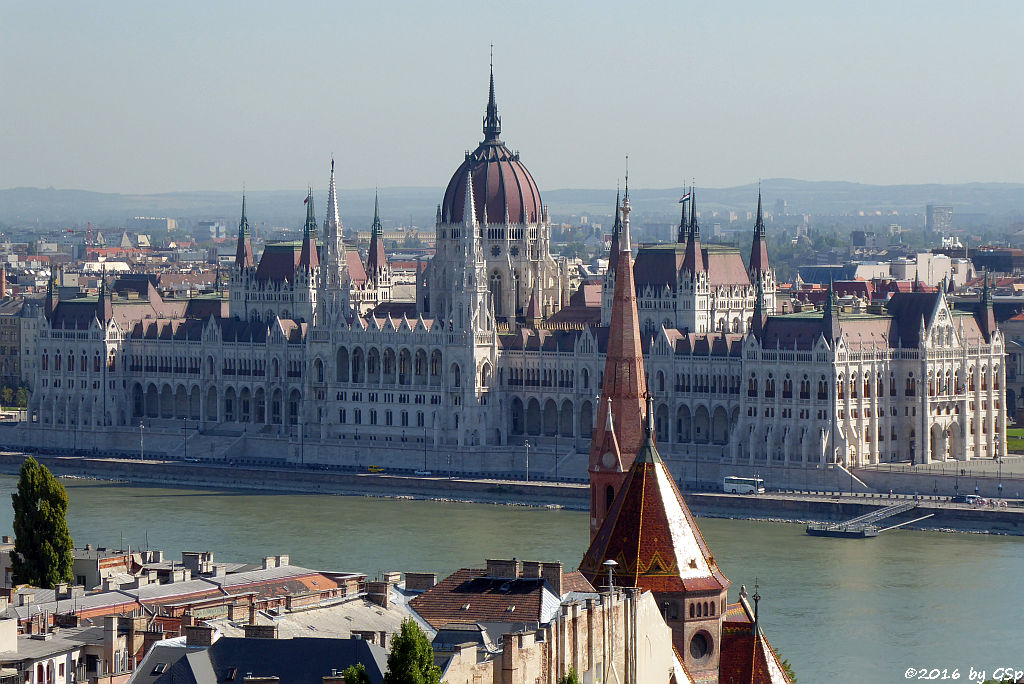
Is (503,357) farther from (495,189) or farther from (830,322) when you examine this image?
(830,322)

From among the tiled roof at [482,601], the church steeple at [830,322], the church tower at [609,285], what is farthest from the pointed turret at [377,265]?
the tiled roof at [482,601]

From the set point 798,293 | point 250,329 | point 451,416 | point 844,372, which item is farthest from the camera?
point 798,293

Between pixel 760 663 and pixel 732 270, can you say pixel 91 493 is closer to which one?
pixel 732 270

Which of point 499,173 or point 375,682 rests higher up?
point 499,173

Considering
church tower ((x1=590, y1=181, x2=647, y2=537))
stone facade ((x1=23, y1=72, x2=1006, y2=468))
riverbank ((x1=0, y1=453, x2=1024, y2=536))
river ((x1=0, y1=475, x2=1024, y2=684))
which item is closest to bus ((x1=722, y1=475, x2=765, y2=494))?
riverbank ((x1=0, y1=453, x2=1024, y2=536))

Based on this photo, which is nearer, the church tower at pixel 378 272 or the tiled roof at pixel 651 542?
the tiled roof at pixel 651 542

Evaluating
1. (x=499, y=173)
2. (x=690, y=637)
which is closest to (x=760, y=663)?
Answer: (x=690, y=637)

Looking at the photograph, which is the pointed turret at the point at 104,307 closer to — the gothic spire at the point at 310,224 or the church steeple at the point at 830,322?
the gothic spire at the point at 310,224
